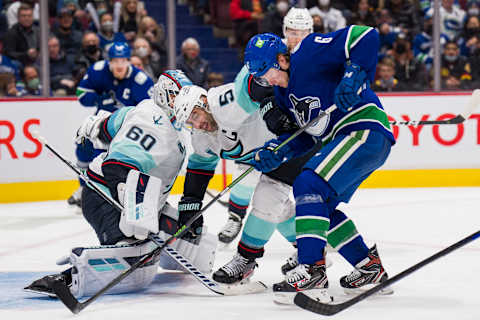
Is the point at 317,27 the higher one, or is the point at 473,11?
the point at 473,11

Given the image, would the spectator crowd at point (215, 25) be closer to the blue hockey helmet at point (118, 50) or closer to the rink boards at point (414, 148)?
the rink boards at point (414, 148)

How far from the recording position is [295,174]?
3213mm

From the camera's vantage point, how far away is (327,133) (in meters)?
3.04

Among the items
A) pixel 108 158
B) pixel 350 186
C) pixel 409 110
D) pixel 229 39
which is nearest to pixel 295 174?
pixel 350 186

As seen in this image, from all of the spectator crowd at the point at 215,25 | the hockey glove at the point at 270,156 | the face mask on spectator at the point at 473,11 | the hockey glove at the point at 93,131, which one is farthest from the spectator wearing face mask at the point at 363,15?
the hockey glove at the point at 270,156

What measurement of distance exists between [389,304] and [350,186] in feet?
1.41

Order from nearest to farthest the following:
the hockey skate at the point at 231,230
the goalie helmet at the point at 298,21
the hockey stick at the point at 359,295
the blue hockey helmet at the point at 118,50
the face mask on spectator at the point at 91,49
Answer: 1. the hockey stick at the point at 359,295
2. the hockey skate at the point at 231,230
3. the goalie helmet at the point at 298,21
4. the blue hockey helmet at the point at 118,50
5. the face mask on spectator at the point at 91,49

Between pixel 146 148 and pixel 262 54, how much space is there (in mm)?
628

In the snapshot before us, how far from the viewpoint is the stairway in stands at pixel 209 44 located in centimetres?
752

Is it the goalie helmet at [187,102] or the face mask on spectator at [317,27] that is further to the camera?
the face mask on spectator at [317,27]

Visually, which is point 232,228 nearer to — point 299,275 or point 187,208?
point 187,208

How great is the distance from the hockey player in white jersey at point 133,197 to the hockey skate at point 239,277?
0.23 m

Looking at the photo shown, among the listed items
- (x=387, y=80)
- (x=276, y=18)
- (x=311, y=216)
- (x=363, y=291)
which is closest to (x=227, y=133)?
(x=311, y=216)

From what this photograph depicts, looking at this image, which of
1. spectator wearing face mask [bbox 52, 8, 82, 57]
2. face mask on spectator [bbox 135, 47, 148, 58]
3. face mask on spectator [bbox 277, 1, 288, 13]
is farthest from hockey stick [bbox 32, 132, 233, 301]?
face mask on spectator [bbox 277, 1, 288, 13]
